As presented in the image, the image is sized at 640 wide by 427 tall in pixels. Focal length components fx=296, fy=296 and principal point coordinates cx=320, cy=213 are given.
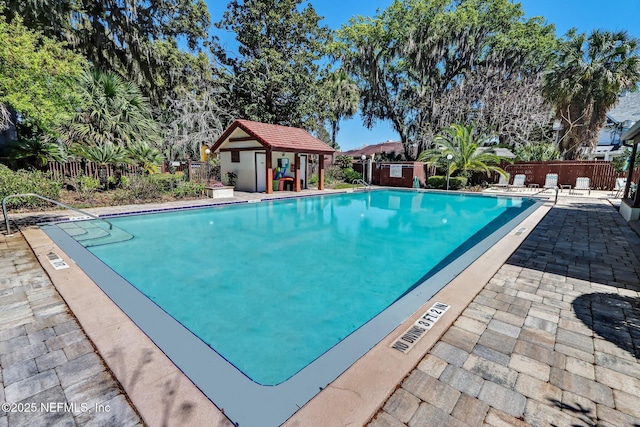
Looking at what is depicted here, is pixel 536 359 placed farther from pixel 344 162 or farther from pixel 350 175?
pixel 344 162

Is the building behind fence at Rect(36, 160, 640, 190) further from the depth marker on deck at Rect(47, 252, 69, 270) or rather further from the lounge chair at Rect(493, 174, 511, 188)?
the depth marker on deck at Rect(47, 252, 69, 270)

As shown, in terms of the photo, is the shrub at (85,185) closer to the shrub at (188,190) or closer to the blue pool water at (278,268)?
the shrub at (188,190)

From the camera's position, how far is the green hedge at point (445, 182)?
19.4 m

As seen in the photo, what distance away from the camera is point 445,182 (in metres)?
19.8

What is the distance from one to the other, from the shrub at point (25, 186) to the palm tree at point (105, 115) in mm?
2935

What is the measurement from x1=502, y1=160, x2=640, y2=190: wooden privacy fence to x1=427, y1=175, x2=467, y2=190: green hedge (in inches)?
180

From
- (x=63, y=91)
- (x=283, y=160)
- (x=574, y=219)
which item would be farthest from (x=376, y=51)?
(x=63, y=91)

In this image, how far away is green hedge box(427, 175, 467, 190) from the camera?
19406mm

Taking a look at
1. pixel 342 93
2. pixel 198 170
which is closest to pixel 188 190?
pixel 198 170

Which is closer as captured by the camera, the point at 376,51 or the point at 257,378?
the point at 257,378

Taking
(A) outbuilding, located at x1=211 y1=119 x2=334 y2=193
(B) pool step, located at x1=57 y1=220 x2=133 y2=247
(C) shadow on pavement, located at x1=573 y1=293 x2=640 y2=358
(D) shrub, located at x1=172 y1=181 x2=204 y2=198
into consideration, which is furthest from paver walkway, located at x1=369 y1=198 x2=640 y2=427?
(A) outbuilding, located at x1=211 y1=119 x2=334 y2=193

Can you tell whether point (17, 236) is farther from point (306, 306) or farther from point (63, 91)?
point (306, 306)

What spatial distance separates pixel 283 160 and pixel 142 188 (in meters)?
7.51

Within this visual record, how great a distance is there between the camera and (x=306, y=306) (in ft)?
14.5
